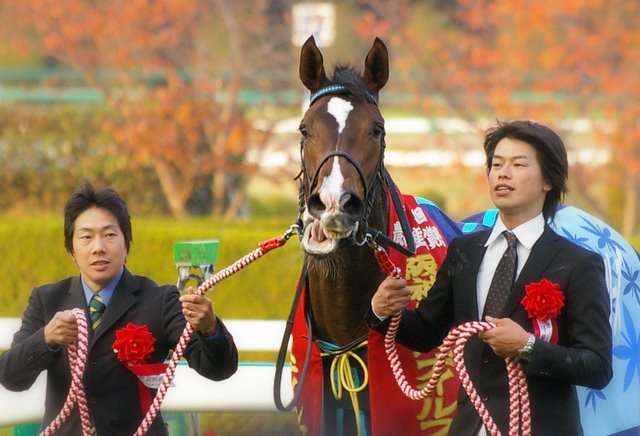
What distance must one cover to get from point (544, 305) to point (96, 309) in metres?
1.41

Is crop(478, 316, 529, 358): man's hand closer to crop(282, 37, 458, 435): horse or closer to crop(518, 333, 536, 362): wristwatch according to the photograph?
crop(518, 333, 536, 362): wristwatch

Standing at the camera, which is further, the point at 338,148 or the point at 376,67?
the point at 376,67

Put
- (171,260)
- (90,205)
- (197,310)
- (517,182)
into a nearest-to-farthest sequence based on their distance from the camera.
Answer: (517,182)
(197,310)
(90,205)
(171,260)

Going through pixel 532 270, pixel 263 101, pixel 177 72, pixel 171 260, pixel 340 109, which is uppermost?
pixel 177 72

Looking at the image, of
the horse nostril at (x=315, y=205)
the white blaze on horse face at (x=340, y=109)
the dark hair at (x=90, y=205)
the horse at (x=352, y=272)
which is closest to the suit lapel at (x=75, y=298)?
the dark hair at (x=90, y=205)

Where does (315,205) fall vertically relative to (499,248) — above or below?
above

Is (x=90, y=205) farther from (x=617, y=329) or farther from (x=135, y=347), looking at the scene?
(x=617, y=329)

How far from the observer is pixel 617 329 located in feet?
14.0

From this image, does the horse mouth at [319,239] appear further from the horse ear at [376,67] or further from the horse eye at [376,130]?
the horse ear at [376,67]

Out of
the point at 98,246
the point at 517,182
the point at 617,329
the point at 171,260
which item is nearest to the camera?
the point at 517,182

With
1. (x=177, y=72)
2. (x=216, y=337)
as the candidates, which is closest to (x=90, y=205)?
(x=216, y=337)

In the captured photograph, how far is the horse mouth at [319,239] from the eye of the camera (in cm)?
327

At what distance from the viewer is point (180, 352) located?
344 centimetres

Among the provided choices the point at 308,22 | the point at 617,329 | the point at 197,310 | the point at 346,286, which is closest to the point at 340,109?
the point at 346,286
